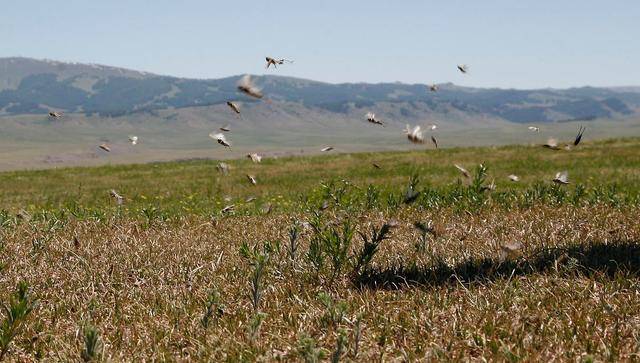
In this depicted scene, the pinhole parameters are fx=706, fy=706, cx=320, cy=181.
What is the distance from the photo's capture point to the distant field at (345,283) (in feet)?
13.8

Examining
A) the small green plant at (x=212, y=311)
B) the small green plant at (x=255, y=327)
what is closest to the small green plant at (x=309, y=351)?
the small green plant at (x=255, y=327)

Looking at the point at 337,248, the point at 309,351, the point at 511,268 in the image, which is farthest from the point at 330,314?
the point at 511,268

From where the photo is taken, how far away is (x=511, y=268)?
6035 millimetres

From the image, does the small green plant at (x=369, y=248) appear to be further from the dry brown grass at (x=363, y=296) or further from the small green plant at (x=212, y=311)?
the small green plant at (x=212, y=311)

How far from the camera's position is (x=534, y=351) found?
392 cm

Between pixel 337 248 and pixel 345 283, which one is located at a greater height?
pixel 337 248

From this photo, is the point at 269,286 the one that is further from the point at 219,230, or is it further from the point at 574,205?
the point at 574,205

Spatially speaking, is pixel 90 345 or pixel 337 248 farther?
pixel 337 248

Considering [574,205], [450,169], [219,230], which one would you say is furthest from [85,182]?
[574,205]

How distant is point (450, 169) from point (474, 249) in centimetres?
1825

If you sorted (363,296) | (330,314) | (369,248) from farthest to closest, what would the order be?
1. (369,248)
2. (363,296)
3. (330,314)

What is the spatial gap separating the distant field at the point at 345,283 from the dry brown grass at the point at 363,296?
0.02m

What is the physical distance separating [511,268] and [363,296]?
149cm

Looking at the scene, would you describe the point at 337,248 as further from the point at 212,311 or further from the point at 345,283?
the point at 212,311
